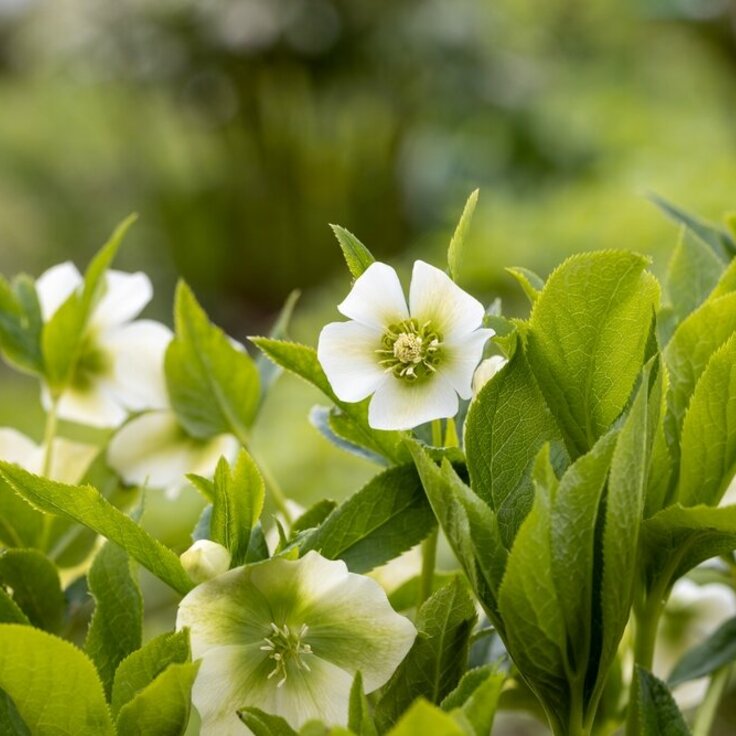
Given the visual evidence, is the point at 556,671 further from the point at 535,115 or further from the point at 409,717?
the point at 535,115

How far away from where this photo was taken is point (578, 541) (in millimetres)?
193

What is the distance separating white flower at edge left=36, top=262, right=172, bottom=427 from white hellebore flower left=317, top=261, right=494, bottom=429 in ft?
0.36

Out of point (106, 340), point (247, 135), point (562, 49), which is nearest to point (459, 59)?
point (562, 49)

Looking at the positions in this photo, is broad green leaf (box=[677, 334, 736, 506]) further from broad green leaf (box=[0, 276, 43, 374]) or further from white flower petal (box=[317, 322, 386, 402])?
broad green leaf (box=[0, 276, 43, 374])

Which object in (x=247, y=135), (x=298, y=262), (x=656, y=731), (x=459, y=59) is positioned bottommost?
(x=298, y=262)

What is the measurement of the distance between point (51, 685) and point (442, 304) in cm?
10

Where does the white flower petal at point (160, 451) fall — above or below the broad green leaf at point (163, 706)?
below

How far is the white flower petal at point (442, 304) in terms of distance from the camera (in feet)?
0.68

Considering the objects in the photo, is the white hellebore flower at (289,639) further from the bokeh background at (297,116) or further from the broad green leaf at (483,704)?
the bokeh background at (297,116)

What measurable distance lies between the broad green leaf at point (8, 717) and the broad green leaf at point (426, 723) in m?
0.08

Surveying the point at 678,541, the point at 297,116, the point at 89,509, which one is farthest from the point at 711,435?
the point at 297,116

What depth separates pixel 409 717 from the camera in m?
0.15

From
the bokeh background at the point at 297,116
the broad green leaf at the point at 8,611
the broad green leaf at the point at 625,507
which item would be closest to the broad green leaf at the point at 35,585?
the broad green leaf at the point at 8,611

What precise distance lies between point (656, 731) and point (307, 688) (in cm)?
7
